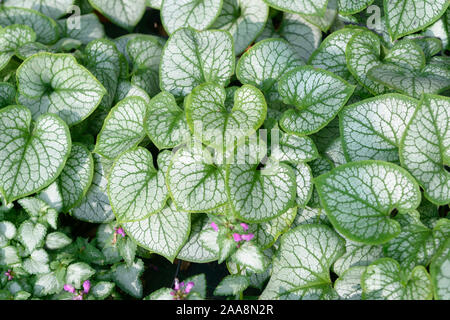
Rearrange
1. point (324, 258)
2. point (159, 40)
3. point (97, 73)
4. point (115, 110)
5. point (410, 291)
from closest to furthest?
point (410, 291) < point (324, 258) < point (115, 110) < point (97, 73) < point (159, 40)

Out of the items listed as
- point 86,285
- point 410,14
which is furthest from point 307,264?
point 410,14

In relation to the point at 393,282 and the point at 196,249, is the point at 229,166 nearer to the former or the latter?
the point at 196,249

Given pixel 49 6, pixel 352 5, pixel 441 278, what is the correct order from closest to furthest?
pixel 441 278
pixel 352 5
pixel 49 6

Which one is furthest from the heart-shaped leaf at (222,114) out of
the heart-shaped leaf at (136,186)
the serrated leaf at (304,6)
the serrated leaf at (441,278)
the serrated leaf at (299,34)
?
the serrated leaf at (441,278)

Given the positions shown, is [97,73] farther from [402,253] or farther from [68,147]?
[402,253]

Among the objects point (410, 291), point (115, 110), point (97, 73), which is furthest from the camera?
Result: point (97, 73)

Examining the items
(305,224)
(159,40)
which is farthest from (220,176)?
(159,40)

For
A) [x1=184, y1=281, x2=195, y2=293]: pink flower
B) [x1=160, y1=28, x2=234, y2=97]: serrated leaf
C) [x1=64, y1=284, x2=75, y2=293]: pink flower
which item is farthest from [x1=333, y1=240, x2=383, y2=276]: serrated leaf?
[x1=64, y1=284, x2=75, y2=293]: pink flower

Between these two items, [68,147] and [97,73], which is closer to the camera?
[68,147]
